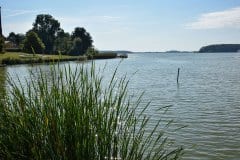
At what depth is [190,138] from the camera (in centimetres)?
1617

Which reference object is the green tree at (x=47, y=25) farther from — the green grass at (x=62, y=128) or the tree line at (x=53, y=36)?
the green grass at (x=62, y=128)

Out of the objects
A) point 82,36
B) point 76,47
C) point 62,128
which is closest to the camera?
point 62,128

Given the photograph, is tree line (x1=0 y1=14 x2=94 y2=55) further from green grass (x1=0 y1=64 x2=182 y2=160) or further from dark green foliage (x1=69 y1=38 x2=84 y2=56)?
green grass (x1=0 y1=64 x2=182 y2=160)

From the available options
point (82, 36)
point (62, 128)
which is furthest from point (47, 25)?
point (62, 128)

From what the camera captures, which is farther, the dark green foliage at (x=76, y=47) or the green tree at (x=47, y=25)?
the green tree at (x=47, y=25)

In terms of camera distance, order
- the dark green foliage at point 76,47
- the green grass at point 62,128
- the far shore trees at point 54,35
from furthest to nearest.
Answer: the far shore trees at point 54,35 < the dark green foliage at point 76,47 < the green grass at point 62,128

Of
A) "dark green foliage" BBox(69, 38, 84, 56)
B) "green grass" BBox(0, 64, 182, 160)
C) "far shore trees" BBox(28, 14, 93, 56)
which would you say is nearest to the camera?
"green grass" BBox(0, 64, 182, 160)

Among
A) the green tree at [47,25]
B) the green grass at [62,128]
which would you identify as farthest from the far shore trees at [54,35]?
the green grass at [62,128]

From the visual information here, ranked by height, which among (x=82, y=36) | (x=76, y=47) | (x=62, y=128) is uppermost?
(x=82, y=36)

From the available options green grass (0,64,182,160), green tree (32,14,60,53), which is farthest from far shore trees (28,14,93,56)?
green grass (0,64,182,160)

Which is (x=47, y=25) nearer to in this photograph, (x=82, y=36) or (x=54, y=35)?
(x=54, y=35)

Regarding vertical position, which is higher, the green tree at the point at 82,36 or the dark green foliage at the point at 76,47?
the green tree at the point at 82,36

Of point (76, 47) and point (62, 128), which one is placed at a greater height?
point (62, 128)

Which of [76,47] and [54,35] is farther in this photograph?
[54,35]
